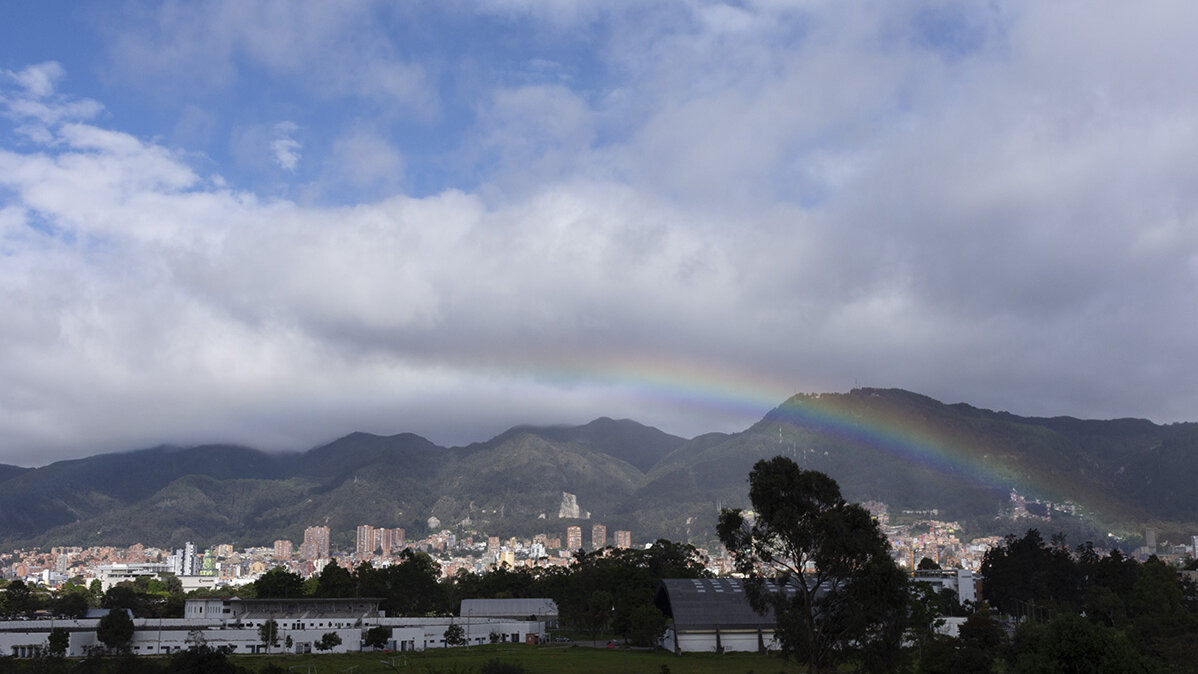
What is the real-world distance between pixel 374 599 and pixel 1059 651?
275ft

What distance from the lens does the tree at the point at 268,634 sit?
79750mm

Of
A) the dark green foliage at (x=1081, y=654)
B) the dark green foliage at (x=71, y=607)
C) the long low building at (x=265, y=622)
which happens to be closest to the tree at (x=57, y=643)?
the long low building at (x=265, y=622)

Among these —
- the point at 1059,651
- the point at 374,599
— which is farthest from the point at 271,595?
the point at 1059,651

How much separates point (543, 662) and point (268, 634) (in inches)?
1205

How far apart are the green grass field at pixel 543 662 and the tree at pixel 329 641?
10.3 feet

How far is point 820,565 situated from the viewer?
4134 centimetres

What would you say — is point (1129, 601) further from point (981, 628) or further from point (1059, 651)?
point (1059, 651)

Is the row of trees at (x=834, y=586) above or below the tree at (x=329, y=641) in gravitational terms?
above

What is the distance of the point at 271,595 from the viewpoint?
107m

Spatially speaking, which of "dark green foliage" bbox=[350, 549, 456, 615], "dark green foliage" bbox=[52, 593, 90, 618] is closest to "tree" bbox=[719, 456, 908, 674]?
"dark green foliage" bbox=[350, 549, 456, 615]

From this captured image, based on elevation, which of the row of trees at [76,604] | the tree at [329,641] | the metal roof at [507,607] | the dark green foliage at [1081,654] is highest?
the dark green foliage at [1081,654]

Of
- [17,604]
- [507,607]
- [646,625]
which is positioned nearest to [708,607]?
[646,625]

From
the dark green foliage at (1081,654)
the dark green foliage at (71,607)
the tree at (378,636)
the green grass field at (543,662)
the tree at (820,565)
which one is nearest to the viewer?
the dark green foliage at (1081,654)

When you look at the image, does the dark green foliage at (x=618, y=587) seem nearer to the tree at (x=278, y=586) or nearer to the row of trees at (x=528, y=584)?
the row of trees at (x=528, y=584)
